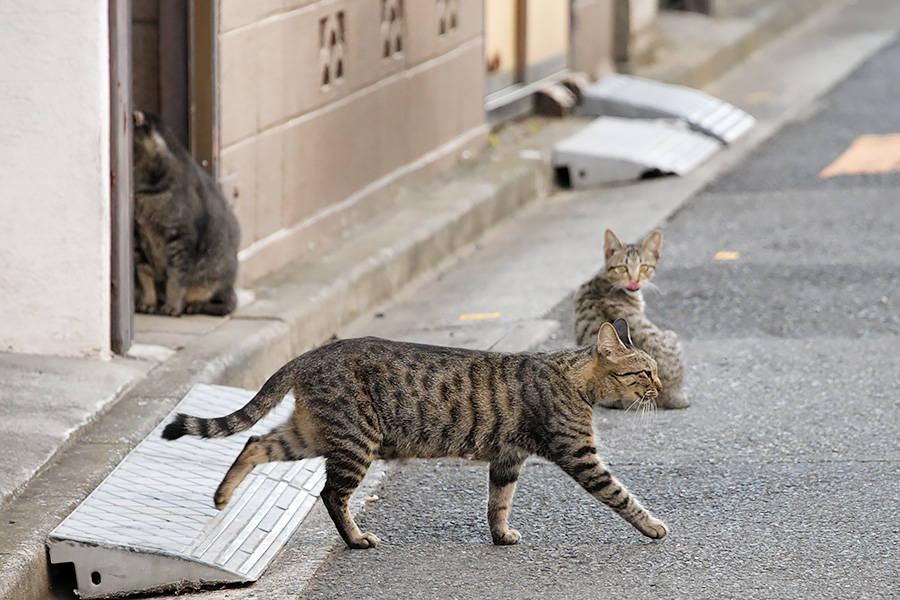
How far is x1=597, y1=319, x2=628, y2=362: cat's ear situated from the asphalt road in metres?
0.61

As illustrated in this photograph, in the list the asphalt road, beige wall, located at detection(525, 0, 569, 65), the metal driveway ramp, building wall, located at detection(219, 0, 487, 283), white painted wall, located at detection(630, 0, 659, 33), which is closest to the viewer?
the asphalt road

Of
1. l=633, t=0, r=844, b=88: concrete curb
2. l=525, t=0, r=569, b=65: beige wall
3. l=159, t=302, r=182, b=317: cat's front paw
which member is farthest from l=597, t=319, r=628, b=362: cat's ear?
l=633, t=0, r=844, b=88: concrete curb

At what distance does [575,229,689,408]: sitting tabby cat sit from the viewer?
541 centimetres

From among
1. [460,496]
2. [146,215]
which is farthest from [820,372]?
[146,215]

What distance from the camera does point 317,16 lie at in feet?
24.8

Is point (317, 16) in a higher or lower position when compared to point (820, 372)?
higher

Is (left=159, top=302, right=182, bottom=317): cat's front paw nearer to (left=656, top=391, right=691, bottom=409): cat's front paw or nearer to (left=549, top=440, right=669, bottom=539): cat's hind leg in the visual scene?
(left=656, top=391, right=691, bottom=409): cat's front paw

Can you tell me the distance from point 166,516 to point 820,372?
3173mm

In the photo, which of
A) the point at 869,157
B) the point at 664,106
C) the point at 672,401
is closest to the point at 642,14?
the point at 664,106

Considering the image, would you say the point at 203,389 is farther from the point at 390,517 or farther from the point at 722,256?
the point at 722,256

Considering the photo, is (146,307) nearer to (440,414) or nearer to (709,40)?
(440,414)

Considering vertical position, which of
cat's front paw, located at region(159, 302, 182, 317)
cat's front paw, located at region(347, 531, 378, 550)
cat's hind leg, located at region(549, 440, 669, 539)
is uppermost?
cat's hind leg, located at region(549, 440, 669, 539)

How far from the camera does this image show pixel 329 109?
7.75 m

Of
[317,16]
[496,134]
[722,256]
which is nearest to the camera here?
[317,16]
